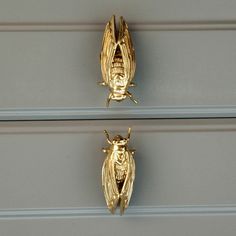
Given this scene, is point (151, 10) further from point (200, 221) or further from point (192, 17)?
point (200, 221)

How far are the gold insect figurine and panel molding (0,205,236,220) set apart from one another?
18 cm

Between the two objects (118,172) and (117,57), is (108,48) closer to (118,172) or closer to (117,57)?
(117,57)

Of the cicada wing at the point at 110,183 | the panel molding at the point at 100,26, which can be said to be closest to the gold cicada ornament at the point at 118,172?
the cicada wing at the point at 110,183

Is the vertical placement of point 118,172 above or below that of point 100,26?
below

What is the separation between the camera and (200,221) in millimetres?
516

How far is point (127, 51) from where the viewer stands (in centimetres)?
43

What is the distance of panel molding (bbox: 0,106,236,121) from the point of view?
0.48m

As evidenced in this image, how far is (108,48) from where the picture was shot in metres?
0.43

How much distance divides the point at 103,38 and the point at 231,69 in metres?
0.17

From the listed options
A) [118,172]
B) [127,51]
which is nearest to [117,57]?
[127,51]

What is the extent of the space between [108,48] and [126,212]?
0.74ft

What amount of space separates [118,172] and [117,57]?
0.45 feet

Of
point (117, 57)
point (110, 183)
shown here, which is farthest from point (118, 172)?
point (117, 57)

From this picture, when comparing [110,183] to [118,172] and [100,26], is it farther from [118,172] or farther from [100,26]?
[100,26]
